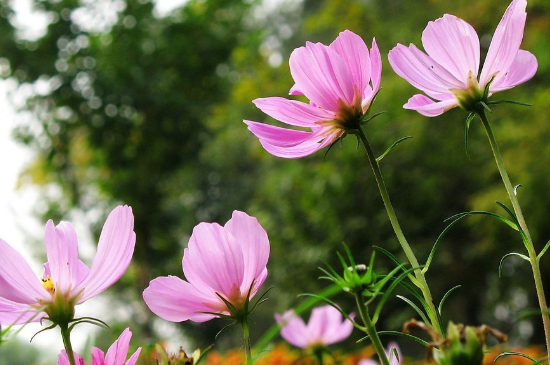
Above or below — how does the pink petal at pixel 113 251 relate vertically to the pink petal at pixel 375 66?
below

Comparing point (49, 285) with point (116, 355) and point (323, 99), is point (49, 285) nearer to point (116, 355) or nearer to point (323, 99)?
point (116, 355)

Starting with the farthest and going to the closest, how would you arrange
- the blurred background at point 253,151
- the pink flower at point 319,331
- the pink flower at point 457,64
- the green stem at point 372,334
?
the blurred background at point 253,151 → the pink flower at point 319,331 → the pink flower at point 457,64 → the green stem at point 372,334

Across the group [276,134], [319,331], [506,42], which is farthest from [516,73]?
[319,331]

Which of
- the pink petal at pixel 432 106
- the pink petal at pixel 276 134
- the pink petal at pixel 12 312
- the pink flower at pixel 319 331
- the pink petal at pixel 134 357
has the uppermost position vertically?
the pink petal at pixel 276 134

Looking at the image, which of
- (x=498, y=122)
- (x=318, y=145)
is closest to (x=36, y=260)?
(x=498, y=122)

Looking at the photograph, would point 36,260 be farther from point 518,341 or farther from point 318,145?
point 318,145

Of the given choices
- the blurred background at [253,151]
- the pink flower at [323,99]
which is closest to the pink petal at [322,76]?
the pink flower at [323,99]

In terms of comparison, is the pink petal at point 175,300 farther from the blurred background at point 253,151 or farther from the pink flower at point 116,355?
the blurred background at point 253,151

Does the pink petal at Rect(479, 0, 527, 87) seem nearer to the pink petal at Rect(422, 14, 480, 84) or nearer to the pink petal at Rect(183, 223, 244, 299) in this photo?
the pink petal at Rect(422, 14, 480, 84)
